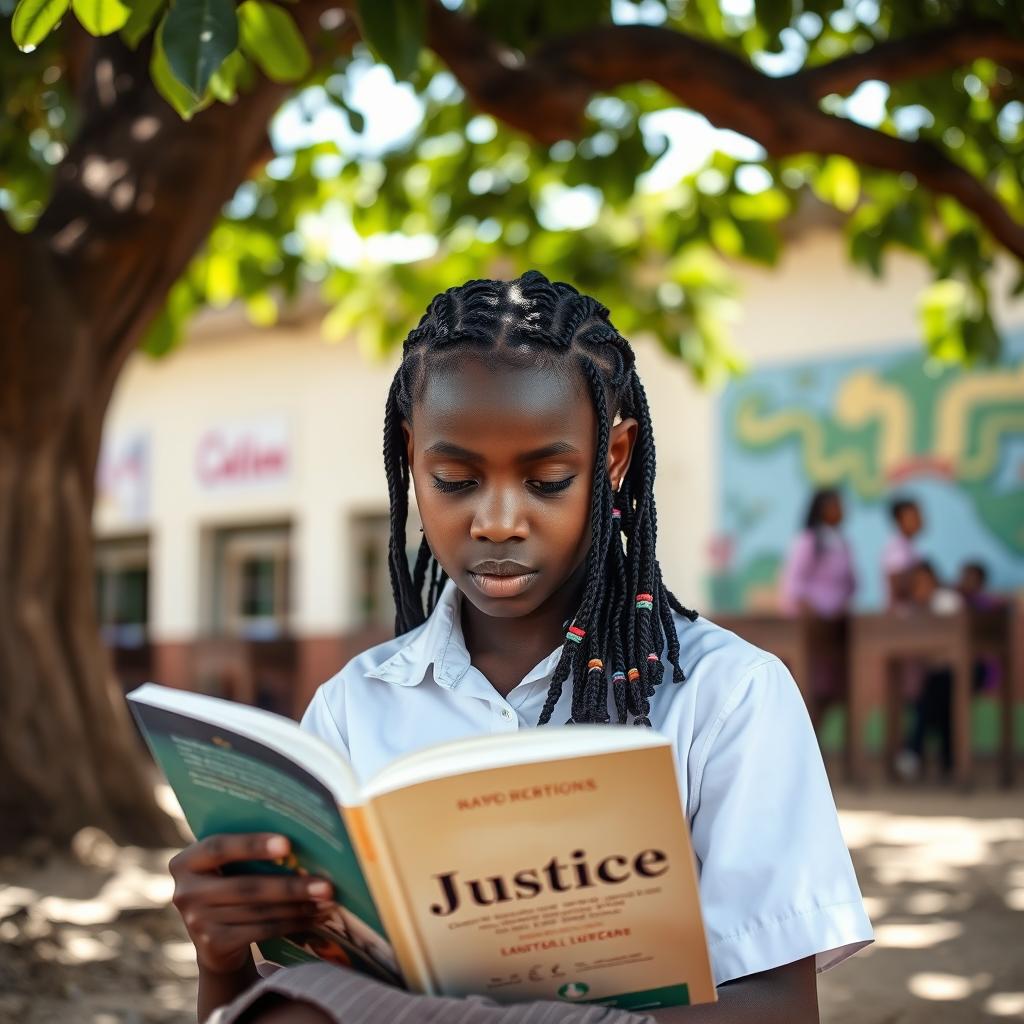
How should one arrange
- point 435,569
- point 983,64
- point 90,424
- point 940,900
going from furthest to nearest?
point 983,64, point 90,424, point 940,900, point 435,569

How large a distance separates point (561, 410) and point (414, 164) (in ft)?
14.5

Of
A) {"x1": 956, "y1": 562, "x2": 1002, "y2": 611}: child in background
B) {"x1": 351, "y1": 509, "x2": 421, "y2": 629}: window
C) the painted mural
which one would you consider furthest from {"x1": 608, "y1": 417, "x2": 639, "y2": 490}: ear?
{"x1": 351, "y1": 509, "x2": 421, "y2": 629}: window

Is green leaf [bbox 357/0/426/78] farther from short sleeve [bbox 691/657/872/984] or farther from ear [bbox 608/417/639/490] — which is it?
short sleeve [bbox 691/657/872/984]

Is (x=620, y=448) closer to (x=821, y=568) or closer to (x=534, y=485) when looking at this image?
(x=534, y=485)

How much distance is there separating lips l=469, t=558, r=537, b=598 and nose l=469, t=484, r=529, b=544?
0.03 meters

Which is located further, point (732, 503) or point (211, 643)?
point (732, 503)

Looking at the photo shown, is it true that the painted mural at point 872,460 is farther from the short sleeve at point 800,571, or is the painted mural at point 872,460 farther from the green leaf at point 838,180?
the green leaf at point 838,180

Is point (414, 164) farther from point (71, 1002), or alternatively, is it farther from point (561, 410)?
point (561, 410)

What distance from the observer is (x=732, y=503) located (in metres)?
9.90

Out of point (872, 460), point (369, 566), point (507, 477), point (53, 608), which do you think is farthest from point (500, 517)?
point (369, 566)

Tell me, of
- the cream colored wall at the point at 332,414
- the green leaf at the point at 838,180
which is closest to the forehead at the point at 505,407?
the green leaf at the point at 838,180

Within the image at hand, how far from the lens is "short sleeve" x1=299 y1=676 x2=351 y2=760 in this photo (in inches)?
62.5

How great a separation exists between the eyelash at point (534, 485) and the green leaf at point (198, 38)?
666mm

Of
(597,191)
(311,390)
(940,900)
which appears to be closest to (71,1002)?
(940,900)
